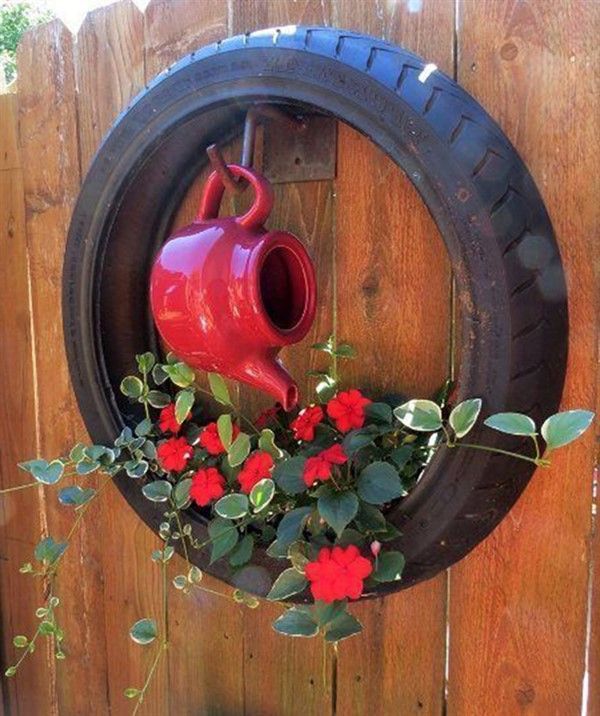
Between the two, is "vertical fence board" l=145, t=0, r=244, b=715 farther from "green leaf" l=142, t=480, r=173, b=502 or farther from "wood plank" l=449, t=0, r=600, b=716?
"wood plank" l=449, t=0, r=600, b=716

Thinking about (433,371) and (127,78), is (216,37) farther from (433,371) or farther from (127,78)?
(433,371)

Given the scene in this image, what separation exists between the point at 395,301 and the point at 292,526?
0.28 m

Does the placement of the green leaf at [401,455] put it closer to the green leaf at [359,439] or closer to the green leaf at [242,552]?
the green leaf at [359,439]

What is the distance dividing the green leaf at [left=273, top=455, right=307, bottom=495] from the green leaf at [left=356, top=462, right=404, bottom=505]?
0.06m

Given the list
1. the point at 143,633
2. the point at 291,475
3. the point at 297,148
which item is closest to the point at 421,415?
the point at 291,475

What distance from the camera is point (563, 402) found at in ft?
2.30

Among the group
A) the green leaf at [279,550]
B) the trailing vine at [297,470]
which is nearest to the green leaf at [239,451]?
the trailing vine at [297,470]

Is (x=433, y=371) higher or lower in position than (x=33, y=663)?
higher

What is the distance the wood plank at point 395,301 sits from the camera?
753mm

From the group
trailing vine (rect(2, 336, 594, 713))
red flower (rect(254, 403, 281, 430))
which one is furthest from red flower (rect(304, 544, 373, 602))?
red flower (rect(254, 403, 281, 430))

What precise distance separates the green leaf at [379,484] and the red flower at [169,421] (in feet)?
0.85

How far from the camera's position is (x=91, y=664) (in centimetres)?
115

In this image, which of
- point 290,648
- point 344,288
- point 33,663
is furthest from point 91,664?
point 344,288

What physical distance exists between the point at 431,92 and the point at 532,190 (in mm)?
129
